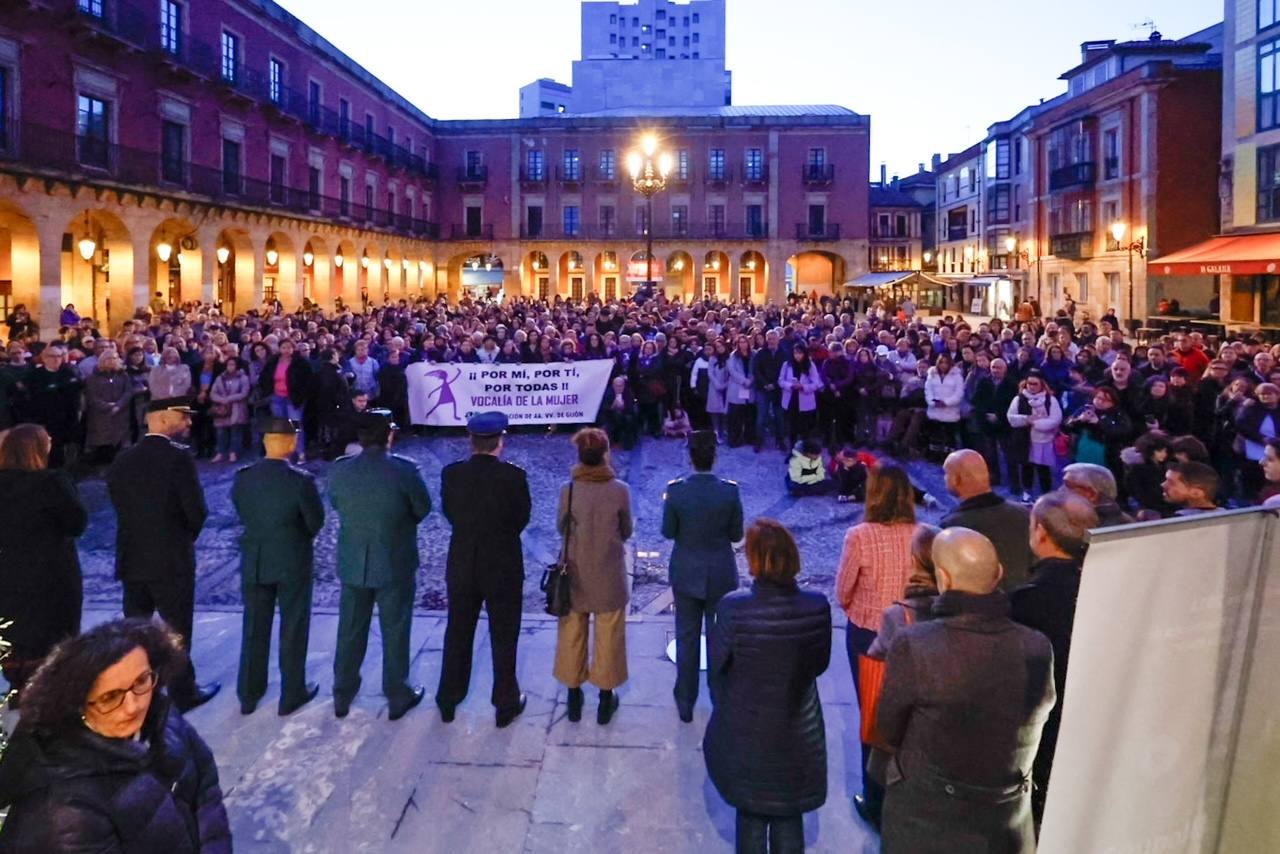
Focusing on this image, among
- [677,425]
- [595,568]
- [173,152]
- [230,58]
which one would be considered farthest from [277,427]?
Answer: [230,58]

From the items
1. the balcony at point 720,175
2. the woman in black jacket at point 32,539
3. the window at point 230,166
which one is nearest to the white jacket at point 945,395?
the woman in black jacket at point 32,539

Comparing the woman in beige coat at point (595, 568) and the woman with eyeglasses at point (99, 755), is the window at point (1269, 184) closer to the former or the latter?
the woman in beige coat at point (595, 568)

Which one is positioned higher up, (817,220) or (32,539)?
(817,220)

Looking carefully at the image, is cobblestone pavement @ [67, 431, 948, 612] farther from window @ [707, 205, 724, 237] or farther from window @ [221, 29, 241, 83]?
window @ [707, 205, 724, 237]

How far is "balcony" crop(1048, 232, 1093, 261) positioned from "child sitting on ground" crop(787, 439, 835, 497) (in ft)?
99.9

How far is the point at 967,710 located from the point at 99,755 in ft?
7.27

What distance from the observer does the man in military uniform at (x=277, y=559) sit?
4.80 meters

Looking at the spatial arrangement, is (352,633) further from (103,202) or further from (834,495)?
(103,202)

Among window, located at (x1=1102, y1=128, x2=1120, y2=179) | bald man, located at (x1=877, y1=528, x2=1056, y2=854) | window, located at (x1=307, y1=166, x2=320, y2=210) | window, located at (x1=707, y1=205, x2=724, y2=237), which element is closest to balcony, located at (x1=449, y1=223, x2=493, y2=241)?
window, located at (x1=707, y1=205, x2=724, y2=237)

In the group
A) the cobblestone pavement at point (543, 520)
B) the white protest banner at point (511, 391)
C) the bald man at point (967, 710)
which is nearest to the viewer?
the bald man at point (967, 710)

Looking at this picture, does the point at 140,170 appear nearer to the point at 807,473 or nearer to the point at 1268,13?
the point at 807,473

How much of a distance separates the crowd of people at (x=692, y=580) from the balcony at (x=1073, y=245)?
27302 mm

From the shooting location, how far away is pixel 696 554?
4789 mm

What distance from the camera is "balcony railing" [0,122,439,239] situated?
19.5m
